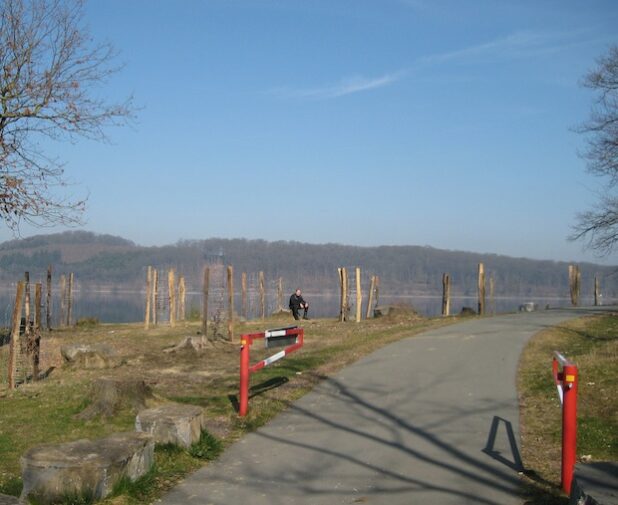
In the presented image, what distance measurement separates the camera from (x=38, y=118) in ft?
55.5

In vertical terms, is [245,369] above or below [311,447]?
above

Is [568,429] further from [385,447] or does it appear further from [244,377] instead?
[244,377]

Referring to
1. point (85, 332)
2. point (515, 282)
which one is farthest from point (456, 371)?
point (515, 282)

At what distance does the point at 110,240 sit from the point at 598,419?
19263 cm

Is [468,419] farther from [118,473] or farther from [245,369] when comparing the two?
[118,473]

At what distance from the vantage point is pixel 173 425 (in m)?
8.45

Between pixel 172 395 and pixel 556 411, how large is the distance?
642 centimetres

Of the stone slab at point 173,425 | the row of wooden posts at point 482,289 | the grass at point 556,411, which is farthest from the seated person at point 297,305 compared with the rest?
the stone slab at point 173,425

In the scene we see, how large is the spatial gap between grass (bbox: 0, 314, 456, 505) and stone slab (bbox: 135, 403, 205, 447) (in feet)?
0.36

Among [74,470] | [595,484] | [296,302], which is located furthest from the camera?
[296,302]

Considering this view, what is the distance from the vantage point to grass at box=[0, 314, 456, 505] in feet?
26.8

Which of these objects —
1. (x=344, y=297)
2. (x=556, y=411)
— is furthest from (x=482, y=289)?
(x=556, y=411)

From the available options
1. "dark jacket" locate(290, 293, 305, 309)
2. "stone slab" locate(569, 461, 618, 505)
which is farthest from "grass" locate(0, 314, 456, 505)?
"dark jacket" locate(290, 293, 305, 309)

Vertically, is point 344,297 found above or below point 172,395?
above
